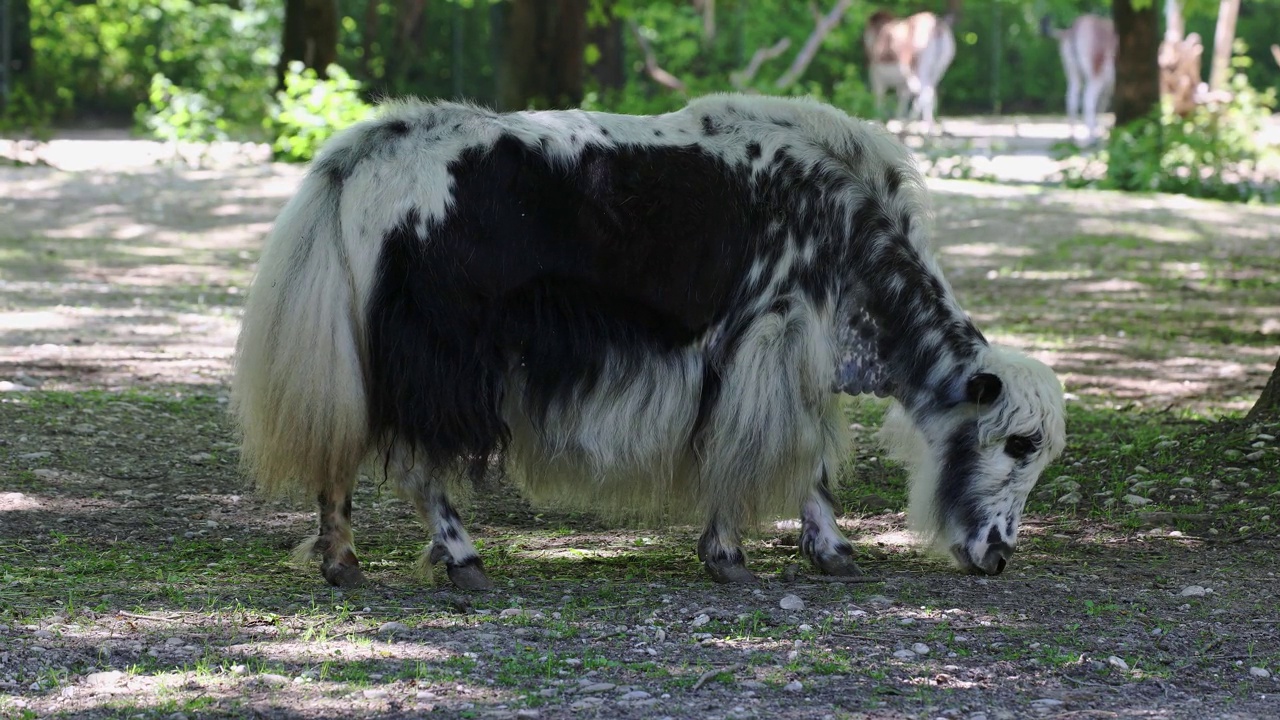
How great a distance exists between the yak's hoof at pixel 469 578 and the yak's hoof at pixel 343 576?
272 mm

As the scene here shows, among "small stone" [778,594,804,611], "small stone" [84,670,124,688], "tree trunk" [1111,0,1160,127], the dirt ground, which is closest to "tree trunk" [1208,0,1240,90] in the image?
"tree trunk" [1111,0,1160,127]

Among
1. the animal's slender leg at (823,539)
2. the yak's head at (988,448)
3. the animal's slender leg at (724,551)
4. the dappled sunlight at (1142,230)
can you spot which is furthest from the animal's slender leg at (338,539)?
the dappled sunlight at (1142,230)

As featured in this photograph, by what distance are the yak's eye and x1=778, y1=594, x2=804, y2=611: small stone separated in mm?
882

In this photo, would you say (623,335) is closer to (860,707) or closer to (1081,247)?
(860,707)

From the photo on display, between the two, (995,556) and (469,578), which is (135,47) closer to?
(469,578)

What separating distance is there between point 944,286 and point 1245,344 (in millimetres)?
5195

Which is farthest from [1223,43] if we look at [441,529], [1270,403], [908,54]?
[441,529]

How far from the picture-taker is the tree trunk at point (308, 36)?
17516 mm

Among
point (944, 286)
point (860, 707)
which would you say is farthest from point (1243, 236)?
point (860, 707)

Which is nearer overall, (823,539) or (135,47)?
(823,539)

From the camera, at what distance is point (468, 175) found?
4562 mm

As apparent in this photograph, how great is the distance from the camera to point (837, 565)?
5082 millimetres

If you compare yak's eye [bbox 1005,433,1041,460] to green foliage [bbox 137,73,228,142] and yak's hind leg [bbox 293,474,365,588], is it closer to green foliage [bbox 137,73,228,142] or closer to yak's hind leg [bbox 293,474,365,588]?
yak's hind leg [bbox 293,474,365,588]

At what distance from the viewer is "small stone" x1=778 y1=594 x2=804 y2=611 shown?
449 cm
